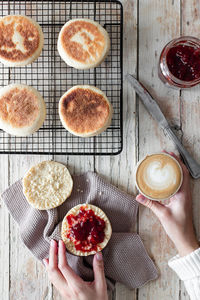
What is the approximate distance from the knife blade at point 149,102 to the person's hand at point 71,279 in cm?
62

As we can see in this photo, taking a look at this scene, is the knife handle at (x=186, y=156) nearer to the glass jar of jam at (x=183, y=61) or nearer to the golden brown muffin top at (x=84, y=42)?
the glass jar of jam at (x=183, y=61)

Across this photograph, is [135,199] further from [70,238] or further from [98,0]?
[98,0]

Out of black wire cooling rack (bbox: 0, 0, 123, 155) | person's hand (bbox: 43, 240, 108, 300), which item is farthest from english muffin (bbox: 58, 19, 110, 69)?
person's hand (bbox: 43, 240, 108, 300)

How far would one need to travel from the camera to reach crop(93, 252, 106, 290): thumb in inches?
56.9

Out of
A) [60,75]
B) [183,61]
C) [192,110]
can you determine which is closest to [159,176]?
[192,110]

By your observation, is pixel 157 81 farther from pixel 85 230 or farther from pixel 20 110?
pixel 85 230

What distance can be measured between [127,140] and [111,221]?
359 mm

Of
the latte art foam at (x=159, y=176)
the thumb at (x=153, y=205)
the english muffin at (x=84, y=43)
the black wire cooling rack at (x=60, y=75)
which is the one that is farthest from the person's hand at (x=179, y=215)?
the english muffin at (x=84, y=43)

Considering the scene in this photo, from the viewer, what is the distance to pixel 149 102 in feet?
4.88

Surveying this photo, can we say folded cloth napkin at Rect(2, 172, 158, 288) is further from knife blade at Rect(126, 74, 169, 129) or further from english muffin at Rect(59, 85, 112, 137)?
knife blade at Rect(126, 74, 169, 129)

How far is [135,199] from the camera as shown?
1.51m

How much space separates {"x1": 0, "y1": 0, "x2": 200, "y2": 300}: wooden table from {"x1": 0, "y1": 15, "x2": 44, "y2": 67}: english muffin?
40 centimetres

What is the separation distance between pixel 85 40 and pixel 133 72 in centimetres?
26

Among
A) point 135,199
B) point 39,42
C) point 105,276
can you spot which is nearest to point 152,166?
point 135,199
